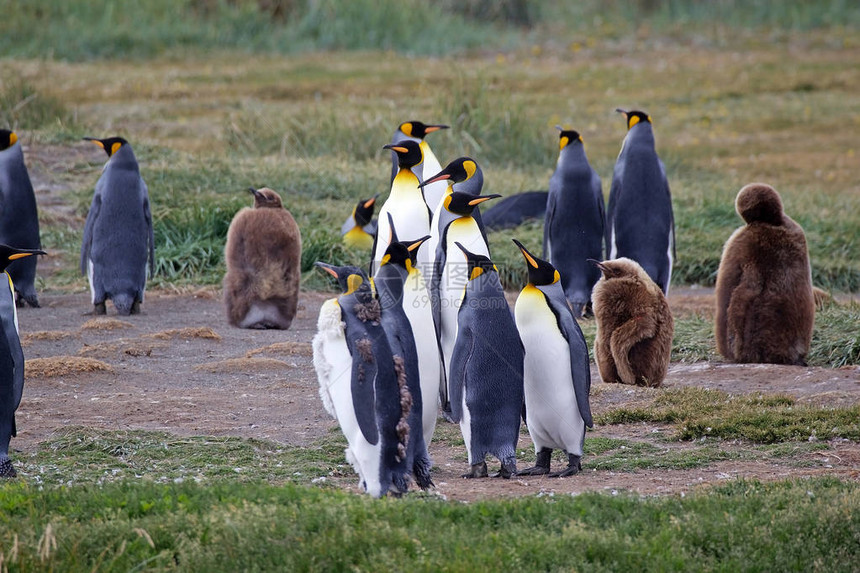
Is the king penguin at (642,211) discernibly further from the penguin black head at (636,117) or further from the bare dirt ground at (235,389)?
the bare dirt ground at (235,389)

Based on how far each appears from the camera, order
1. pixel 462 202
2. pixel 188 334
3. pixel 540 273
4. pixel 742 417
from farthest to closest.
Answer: pixel 188 334
pixel 462 202
pixel 742 417
pixel 540 273

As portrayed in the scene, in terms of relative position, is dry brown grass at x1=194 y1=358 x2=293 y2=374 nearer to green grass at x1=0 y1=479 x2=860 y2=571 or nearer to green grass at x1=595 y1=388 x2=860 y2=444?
green grass at x1=595 y1=388 x2=860 y2=444

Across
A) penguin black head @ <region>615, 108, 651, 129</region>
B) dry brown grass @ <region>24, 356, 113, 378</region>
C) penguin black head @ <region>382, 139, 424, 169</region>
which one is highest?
penguin black head @ <region>615, 108, 651, 129</region>

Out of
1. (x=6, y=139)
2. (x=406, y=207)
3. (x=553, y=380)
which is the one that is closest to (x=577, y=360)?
(x=553, y=380)

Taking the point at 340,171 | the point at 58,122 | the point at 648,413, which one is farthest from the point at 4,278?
the point at 58,122

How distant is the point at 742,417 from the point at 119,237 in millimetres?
5623

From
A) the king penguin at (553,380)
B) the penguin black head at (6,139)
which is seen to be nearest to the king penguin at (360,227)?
the penguin black head at (6,139)

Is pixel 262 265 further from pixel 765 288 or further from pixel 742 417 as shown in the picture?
pixel 742 417

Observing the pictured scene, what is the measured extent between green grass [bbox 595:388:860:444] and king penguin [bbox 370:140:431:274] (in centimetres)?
168

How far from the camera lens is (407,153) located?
24.1ft

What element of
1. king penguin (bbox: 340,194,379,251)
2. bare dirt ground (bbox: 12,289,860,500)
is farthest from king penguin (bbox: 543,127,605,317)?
king penguin (bbox: 340,194,379,251)

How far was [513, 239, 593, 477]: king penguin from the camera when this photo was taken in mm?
→ 5527

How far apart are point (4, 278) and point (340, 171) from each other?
829 cm

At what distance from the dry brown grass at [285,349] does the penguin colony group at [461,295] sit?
62 centimetres
